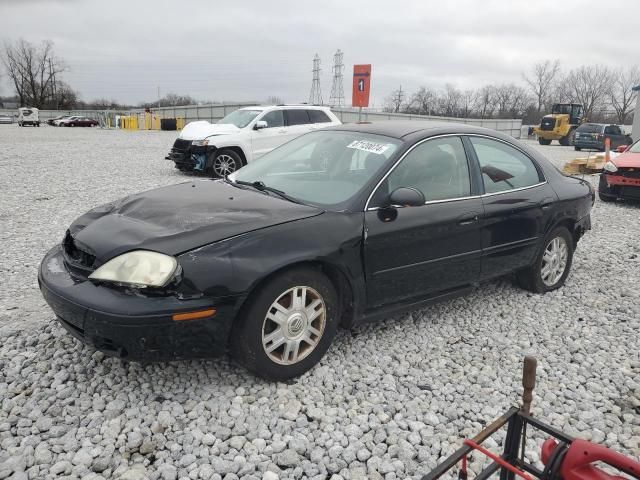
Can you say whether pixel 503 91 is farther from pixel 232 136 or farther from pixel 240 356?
pixel 240 356

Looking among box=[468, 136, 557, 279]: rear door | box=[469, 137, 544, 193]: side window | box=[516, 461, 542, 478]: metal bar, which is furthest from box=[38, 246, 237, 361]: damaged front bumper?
box=[469, 137, 544, 193]: side window

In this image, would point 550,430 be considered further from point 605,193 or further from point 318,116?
point 318,116

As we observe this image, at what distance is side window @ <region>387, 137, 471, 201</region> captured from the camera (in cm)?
356

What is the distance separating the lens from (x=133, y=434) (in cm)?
256

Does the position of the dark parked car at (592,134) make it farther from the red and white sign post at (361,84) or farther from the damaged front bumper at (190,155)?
the damaged front bumper at (190,155)

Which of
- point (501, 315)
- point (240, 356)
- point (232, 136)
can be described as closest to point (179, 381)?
point (240, 356)

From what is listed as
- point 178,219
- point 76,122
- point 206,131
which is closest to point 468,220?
point 178,219

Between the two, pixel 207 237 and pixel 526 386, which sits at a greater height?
pixel 207 237

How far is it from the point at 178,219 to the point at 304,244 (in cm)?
76

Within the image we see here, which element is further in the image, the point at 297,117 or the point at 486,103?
the point at 486,103

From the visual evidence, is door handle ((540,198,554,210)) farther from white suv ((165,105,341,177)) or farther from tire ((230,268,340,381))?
white suv ((165,105,341,177))

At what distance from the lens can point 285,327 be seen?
2949 mm

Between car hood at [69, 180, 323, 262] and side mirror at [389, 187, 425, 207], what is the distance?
0.48 m

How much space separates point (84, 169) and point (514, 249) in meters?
11.6
